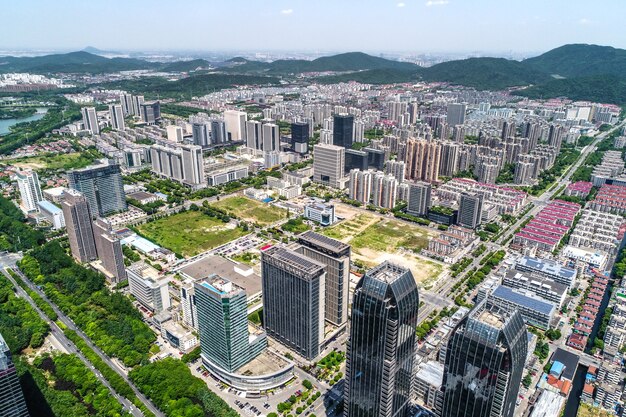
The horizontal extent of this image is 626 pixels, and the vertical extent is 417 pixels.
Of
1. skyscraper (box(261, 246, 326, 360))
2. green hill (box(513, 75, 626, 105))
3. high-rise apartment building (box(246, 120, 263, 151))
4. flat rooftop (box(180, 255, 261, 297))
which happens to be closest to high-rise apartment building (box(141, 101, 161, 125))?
high-rise apartment building (box(246, 120, 263, 151))

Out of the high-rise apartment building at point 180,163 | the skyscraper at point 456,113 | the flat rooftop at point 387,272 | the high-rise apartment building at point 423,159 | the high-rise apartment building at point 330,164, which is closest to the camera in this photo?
the flat rooftop at point 387,272

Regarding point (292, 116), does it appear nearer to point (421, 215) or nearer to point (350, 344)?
point (421, 215)

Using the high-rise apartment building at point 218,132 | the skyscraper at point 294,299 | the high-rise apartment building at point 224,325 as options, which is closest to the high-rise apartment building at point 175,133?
the high-rise apartment building at point 218,132

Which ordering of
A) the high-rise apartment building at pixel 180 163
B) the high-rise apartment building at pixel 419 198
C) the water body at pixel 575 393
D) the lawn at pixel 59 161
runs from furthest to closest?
the lawn at pixel 59 161
the high-rise apartment building at pixel 180 163
the high-rise apartment building at pixel 419 198
the water body at pixel 575 393

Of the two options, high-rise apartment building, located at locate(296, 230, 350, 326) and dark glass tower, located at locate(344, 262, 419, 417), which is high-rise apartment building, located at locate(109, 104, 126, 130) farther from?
dark glass tower, located at locate(344, 262, 419, 417)

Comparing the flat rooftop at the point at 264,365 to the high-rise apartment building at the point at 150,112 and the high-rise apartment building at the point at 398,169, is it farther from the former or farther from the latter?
the high-rise apartment building at the point at 150,112

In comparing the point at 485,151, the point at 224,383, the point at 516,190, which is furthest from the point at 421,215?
the point at 224,383

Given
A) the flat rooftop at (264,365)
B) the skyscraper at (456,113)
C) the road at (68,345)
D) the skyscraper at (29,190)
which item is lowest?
the road at (68,345)
